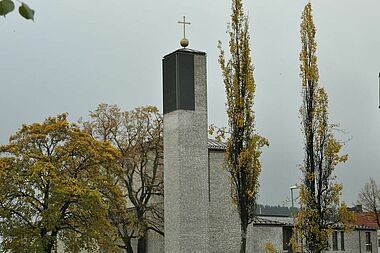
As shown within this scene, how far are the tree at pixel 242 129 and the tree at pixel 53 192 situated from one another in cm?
858

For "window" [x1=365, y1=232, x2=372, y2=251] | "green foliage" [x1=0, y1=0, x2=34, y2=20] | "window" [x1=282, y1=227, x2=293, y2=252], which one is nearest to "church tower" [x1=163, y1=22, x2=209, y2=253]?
"window" [x1=282, y1=227, x2=293, y2=252]

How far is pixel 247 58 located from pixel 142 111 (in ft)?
61.6

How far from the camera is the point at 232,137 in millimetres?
31734

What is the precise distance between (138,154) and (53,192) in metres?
13.7

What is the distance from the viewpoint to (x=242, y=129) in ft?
104

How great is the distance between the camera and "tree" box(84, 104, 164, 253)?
48.4 metres

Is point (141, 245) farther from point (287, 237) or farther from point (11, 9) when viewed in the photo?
point (11, 9)

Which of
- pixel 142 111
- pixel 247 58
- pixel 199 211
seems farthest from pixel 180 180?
pixel 142 111

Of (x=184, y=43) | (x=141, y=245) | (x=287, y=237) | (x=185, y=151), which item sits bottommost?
(x=141, y=245)

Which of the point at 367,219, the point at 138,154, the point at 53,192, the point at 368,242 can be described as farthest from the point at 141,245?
the point at 367,219

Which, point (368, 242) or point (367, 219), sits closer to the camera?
point (368, 242)

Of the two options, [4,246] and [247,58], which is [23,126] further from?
[247,58]

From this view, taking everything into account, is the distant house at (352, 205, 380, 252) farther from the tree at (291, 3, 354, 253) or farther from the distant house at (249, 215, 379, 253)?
the tree at (291, 3, 354, 253)

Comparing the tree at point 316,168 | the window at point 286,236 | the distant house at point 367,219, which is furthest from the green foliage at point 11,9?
the distant house at point 367,219
